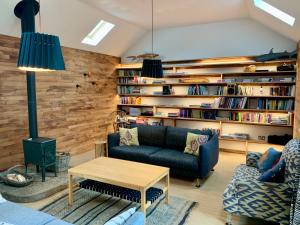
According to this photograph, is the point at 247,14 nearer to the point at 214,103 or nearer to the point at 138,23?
the point at 214,103

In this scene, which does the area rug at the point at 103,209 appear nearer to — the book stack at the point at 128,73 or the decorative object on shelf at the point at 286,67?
the decorative object on shelf at the point at 286,67

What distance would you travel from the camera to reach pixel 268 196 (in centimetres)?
252

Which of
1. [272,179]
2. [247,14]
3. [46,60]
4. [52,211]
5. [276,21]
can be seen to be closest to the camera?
[46,60]

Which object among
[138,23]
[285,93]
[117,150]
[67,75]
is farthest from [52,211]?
[285,93]

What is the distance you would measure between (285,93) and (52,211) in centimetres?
475

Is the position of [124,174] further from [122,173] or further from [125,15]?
[125,15]

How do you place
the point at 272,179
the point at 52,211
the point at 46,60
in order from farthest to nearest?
the point at 52,211, the point at 272,179, the point at 46,60

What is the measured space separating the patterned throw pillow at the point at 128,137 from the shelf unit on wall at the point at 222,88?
1767mm

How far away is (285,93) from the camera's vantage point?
504 cm

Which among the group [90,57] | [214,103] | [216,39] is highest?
[216,39]

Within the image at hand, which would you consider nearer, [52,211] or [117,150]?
[52,211]

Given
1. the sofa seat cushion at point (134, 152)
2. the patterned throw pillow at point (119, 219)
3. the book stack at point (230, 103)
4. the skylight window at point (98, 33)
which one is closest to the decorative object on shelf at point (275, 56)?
the book stack at point (230, 103)

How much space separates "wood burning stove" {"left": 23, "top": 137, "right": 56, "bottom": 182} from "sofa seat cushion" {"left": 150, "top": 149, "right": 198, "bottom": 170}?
158 cm

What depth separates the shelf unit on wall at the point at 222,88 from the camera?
5105mm
